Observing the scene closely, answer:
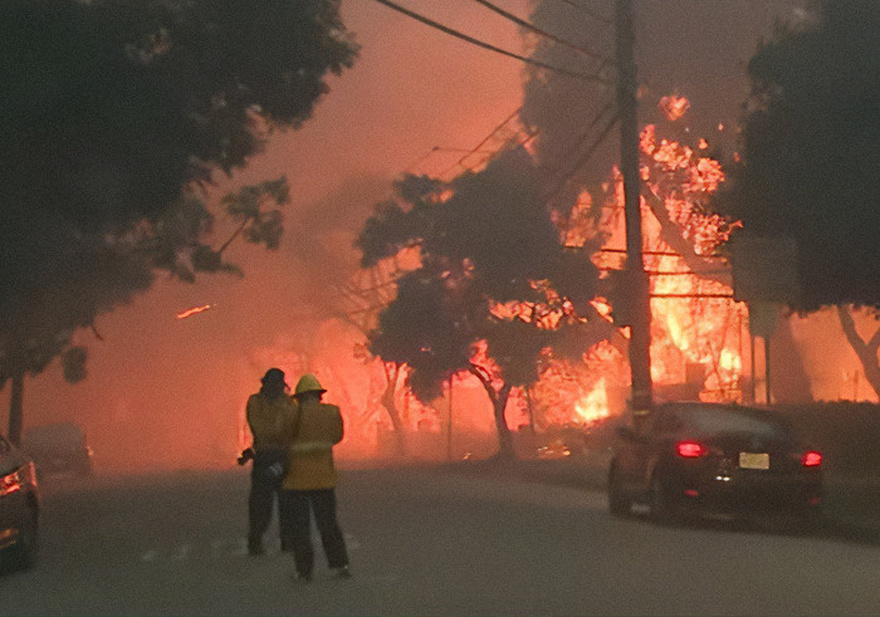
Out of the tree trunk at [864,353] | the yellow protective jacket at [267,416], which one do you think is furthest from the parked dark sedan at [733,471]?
the tree trunk at [864,353]

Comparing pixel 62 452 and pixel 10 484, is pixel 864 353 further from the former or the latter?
pixel 10 484

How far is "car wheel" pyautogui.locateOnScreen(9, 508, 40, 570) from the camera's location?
48.3ft

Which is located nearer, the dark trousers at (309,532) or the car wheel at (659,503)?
the dark trousers at (309,532)

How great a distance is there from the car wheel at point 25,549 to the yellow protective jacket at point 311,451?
128 inches

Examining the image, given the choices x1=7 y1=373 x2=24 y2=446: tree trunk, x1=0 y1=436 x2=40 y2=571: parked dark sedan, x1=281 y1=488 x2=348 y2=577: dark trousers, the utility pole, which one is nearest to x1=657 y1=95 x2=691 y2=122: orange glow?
x1=7 y1=373 x2=24 y2=446: tree trunk

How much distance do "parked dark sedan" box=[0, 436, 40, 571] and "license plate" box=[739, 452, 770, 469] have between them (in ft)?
25.7

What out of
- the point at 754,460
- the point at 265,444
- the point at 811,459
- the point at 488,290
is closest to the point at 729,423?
the point at 754,460

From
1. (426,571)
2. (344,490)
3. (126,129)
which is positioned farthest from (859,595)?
(344,490)

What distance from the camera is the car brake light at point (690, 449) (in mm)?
18047

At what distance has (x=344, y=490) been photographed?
2911 centimetres

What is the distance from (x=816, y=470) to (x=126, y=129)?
9.43 m

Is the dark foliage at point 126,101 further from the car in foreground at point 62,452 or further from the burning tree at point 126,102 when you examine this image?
the car in foreground at point 62,452

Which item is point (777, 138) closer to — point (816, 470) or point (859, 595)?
point (816, 470)

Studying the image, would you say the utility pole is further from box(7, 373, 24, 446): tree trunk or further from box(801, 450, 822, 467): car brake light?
box(7, 373, 24, 446): tree trunk
